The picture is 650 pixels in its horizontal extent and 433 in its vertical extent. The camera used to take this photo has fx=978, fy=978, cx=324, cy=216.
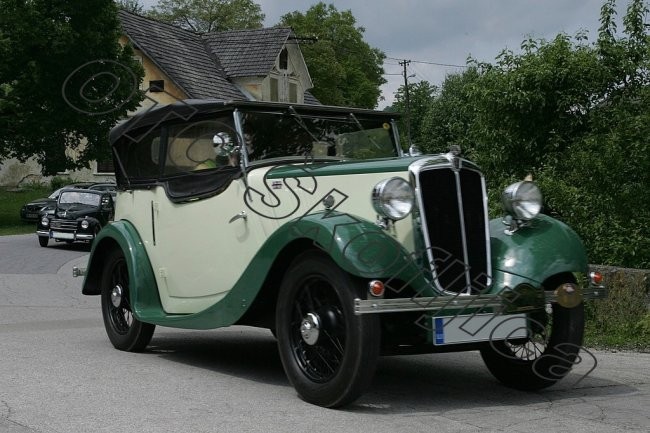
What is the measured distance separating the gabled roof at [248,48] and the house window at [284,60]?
85cm

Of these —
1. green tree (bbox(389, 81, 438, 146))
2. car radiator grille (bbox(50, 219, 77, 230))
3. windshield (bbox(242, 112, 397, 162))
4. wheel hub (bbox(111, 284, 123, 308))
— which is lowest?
car radiator grille (bbox(50, 219, 77, 230))

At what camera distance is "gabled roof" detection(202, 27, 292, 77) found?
46.5 metres

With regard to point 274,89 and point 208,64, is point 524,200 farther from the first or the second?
point 274,89

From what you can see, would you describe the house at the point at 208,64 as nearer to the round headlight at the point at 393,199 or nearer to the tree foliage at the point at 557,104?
the tree foliage at the point at 557,104

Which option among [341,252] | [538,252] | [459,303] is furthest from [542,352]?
[341,252]

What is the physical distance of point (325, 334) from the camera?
591 cm

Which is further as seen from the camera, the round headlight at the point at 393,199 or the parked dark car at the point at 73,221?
the parked dark car at the point at 73,221

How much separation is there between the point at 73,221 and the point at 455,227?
20678 millimetres

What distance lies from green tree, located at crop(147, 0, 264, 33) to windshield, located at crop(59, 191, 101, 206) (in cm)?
4134

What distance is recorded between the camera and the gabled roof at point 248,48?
46.5 meters

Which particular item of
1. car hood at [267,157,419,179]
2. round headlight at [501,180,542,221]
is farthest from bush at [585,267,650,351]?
car hood at [267,157,419,179]

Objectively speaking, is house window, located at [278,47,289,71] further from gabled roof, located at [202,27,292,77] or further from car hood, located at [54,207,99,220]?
car hood, located at [54,207,99,220]

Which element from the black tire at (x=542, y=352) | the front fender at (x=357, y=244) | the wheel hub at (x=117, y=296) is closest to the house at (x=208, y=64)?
the wheel hub at (x=117, y=296)

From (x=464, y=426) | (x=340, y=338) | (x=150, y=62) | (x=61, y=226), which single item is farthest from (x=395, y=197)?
(x=150, y=62)
